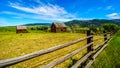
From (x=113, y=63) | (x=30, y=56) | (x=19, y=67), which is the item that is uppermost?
(x=30, y=56)

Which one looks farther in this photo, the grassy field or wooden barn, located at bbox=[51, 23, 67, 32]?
wooden barn, located at bbox=[51, 23, 67, 32]

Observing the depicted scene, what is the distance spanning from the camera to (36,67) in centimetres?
786

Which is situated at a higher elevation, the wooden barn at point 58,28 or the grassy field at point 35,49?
the wooden barn at point 58,28

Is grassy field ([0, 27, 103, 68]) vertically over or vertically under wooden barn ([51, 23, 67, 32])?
under

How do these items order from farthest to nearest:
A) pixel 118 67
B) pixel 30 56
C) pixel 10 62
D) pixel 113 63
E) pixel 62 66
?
pixel 62 66
pixel 113 63
pixel 118 67
pixel 30 56
pixel 10 62

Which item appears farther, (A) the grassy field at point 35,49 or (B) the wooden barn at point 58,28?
(B) the wooden barn at point 58,28

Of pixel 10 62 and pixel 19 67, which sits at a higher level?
pixel 10 62

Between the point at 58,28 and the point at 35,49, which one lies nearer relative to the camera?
the point at 35,49

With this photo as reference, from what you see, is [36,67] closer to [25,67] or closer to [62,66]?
[25,67]

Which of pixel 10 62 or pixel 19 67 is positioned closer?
pixel 10 62

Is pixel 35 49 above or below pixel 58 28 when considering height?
below

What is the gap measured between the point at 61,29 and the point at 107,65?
6407cm

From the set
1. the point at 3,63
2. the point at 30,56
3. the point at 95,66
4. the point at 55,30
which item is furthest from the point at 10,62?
the point at 55,30

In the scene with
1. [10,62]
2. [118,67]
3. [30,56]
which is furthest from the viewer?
[118,67]
